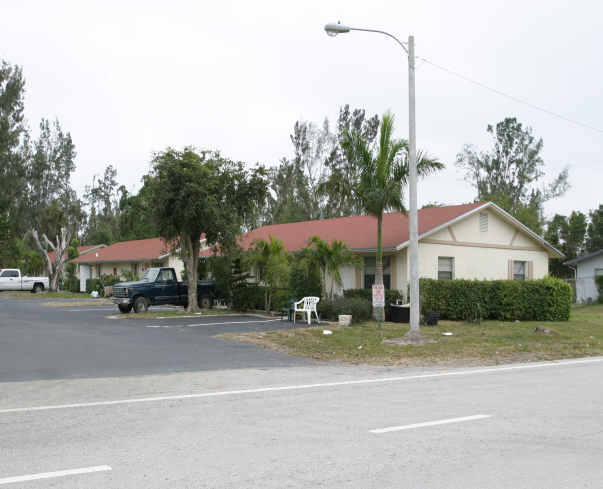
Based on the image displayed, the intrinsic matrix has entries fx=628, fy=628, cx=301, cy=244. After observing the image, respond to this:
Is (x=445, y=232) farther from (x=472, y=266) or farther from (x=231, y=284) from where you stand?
(x=231, y=284)

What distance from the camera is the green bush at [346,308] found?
75.4 ft

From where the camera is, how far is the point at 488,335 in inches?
757

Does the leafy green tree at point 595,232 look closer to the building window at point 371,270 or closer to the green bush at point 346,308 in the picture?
the building window at point 371,270

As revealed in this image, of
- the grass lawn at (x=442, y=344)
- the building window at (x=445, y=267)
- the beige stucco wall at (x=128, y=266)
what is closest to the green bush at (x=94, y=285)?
the beige stucco wall at (x=128, y=266)

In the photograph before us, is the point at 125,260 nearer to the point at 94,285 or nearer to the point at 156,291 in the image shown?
the point at 94,285

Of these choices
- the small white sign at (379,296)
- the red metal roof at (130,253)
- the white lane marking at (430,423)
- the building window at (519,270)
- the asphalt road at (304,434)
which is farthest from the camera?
the red metal roof at (130,253)

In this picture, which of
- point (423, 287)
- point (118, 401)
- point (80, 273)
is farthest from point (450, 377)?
point (80, 273)

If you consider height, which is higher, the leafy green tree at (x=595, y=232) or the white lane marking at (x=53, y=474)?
the leafy green tree at (x=595, y=232)

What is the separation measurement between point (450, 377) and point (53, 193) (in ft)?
177

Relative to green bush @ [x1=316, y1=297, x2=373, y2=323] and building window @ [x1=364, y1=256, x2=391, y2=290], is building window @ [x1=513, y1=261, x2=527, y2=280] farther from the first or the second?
green bush @ [x1=316, y1=297, x2=373, y2=323]

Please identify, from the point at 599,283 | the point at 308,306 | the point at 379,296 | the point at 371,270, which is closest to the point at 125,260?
the point at 371,270

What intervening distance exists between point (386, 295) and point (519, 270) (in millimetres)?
8454

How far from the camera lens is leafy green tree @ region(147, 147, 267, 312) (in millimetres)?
25734

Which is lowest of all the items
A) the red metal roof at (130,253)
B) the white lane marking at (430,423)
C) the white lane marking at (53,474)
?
the white lane marking at (430,423)
